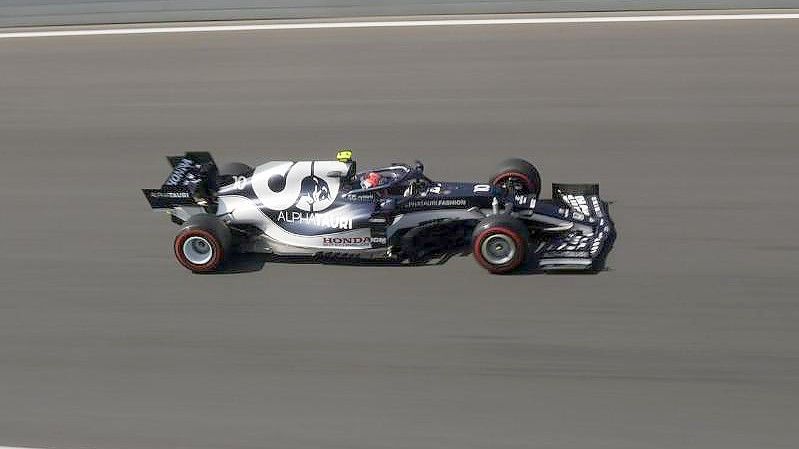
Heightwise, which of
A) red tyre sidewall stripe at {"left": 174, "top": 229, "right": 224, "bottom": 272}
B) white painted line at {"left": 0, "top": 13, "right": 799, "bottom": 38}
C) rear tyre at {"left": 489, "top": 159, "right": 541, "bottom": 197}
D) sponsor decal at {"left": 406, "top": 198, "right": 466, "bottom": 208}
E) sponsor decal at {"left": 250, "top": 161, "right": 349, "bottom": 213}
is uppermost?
white painted line at {"left": 0, "top": 13, "right": 799, "bottom": 38}

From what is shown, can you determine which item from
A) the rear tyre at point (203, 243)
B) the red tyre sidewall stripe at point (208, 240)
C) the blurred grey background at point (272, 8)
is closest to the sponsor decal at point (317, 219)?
the rear tyre at point (203, 243)

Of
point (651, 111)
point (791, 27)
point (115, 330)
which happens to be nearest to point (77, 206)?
point (115, 330)

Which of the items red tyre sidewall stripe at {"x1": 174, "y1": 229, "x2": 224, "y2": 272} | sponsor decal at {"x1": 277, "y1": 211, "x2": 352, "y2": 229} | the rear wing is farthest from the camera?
the rear wing

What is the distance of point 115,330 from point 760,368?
5.52m

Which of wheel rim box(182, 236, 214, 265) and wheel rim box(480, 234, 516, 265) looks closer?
wheel rim box(480, 234, 516, 265)

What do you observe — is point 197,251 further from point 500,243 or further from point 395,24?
point 395,24

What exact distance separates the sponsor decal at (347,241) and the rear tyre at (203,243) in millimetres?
952

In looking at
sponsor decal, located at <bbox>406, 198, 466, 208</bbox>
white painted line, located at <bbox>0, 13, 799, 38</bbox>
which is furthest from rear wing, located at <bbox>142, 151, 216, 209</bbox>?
white painted line, located at <bbox>0, 13, 799, 38</bbox>

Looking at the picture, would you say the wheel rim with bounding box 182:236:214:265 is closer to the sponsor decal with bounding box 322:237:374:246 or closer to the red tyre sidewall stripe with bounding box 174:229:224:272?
the red tyre sidewall stripe with bounding box 174:229:224:272

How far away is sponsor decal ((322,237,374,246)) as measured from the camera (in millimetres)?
11023

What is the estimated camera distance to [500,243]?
1054 cm

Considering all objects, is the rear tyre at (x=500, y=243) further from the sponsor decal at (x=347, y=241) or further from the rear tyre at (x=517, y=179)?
the rear tyre at (x=517, y=179)

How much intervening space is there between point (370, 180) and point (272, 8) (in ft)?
30.3

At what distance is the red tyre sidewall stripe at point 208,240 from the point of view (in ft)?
35.9
